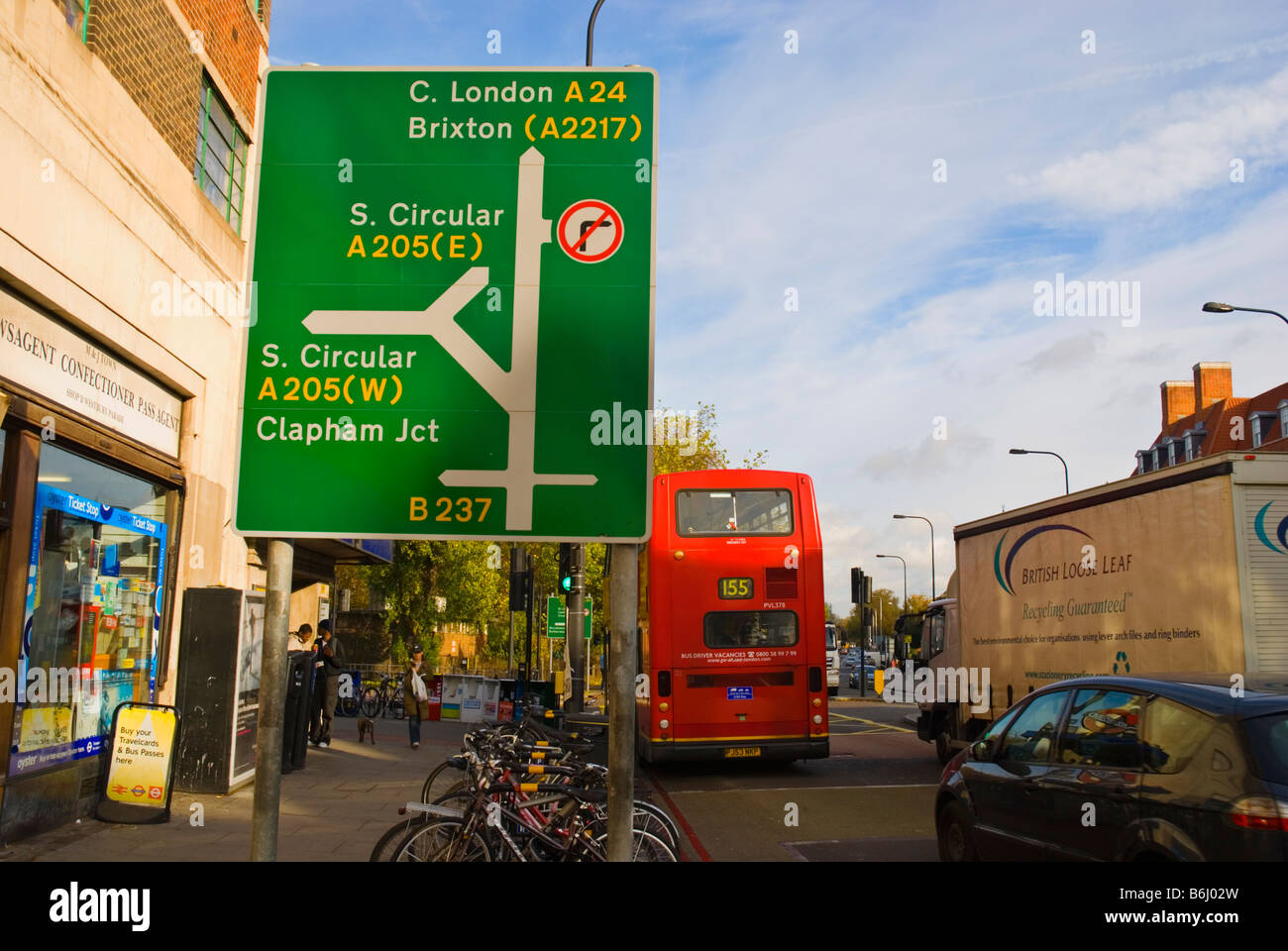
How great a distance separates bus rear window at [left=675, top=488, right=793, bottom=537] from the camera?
14.3 meters

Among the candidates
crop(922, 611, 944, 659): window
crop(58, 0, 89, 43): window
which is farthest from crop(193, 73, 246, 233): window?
crop(922, 611, 944, 659): window

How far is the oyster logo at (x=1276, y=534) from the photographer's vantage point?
30.2ft

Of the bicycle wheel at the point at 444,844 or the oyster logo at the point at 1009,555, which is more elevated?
the oyster logo at the point at 1009,555

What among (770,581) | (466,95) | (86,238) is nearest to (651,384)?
(466,95)

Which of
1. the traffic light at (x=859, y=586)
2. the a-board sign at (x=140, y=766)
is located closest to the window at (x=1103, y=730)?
the a-board sign at (x=140, y=766)

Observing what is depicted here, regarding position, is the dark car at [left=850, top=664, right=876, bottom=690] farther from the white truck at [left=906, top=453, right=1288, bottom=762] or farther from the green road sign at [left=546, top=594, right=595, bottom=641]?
the white truck at [left=906, top=453, right=1288, bottom=762]

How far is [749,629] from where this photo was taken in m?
14.2

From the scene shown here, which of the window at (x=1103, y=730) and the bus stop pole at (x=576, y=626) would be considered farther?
the bus stop pole at (x=576, y=626)

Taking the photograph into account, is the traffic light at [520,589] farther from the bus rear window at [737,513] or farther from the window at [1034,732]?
the window at [1034,732]

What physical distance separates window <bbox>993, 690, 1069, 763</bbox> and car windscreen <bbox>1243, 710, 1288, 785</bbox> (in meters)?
1.47

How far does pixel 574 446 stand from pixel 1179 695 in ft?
12.6

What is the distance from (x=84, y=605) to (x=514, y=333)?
779 centimetres

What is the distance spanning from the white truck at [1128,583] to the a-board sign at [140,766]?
8.40m

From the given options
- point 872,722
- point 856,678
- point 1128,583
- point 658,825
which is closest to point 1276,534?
point 1128,583
